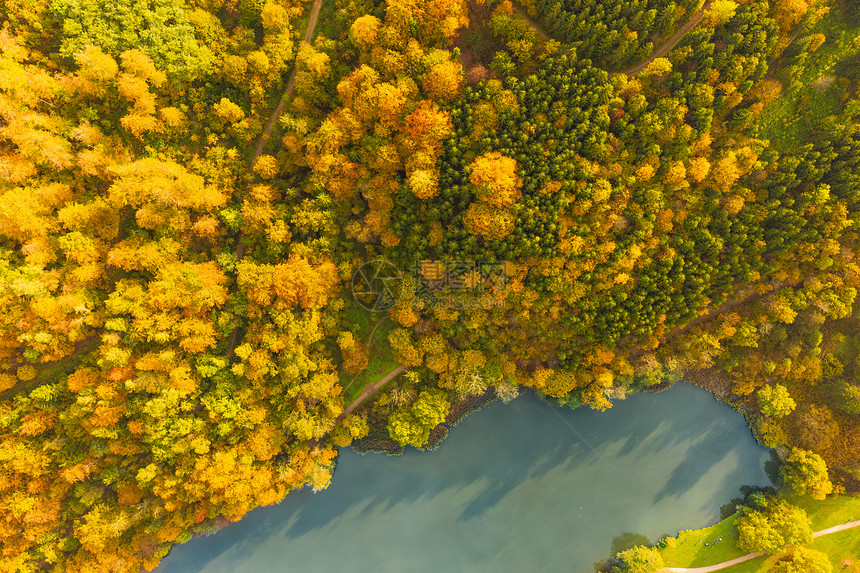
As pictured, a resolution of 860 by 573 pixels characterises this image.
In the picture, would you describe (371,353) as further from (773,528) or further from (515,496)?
(773,528)

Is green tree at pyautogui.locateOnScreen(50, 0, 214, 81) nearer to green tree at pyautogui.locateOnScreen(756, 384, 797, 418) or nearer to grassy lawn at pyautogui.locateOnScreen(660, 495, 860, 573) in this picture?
green tree at pyautogui.locateOnScreen(756, 384, 797, 418)

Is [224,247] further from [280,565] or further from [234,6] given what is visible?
[280,565]

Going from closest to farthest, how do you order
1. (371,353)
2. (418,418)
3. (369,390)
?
(418,418) → (371,353) → (369,390)

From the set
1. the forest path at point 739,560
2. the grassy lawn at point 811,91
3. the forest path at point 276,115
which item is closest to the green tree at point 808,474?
the forest path at point 739,560

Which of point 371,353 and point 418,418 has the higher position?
point 371,353

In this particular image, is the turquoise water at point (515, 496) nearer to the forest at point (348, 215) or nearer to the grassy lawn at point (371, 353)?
the forest at point (348, 215)

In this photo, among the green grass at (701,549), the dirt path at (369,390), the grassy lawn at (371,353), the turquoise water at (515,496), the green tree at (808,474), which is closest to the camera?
the green tree at (808,474)

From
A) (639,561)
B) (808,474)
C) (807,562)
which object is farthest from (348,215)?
(807,562)
